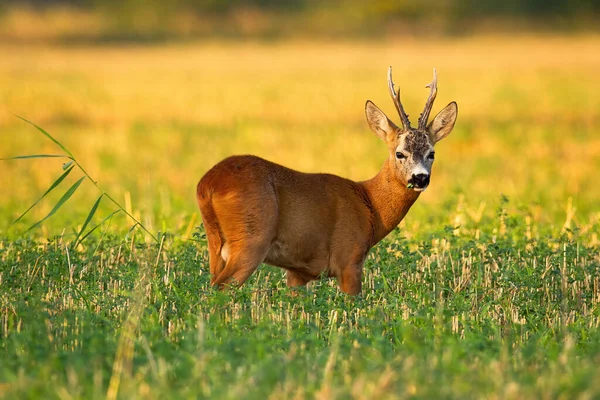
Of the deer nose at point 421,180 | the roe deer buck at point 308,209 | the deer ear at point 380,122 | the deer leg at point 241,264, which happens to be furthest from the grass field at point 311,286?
the deer ear at point 380,122

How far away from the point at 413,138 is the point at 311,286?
1.41 metres

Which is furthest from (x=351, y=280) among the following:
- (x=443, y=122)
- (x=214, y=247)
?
(x=443, y=122)

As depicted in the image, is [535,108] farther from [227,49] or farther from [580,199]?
[227,49]

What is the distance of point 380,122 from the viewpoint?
26.7 ft

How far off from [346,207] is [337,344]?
2.50 metres

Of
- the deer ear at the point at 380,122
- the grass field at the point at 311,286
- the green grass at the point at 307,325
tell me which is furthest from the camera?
the deer ear at the point at 380,122

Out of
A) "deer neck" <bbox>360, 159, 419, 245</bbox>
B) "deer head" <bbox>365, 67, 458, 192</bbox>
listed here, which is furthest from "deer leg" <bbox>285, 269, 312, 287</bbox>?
"deer head" <bbox>365, 67, 458, 192</bbox>

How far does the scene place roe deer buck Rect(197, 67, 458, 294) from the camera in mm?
7156

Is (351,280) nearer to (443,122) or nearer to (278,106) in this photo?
(443,122)

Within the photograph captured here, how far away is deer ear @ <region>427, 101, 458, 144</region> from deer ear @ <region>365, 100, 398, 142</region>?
294 millimetres

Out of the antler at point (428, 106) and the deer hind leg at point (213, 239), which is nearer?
the deer hind leg at point (213, 239)

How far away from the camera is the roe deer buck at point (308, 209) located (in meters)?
7.16

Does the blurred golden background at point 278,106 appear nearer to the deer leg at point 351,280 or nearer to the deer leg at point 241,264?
the deer leg at point 351,280

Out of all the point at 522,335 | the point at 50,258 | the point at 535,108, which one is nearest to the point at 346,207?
the point at 522,335
